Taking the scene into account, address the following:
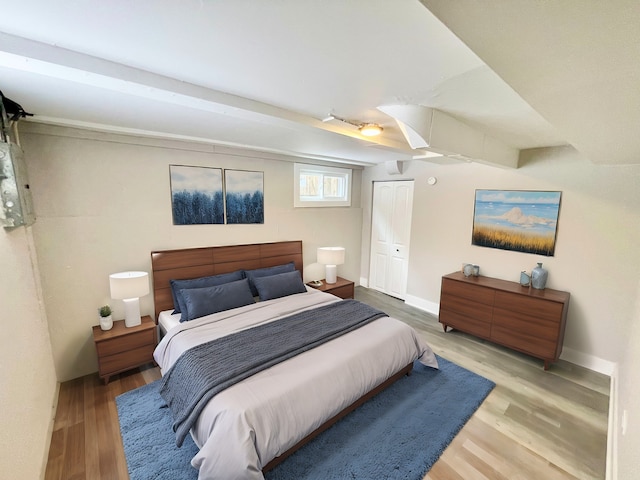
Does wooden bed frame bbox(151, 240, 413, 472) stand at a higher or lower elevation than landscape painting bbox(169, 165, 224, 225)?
lower

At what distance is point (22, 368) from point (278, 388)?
4.88 feet

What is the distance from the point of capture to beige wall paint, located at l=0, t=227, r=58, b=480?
4.23ft

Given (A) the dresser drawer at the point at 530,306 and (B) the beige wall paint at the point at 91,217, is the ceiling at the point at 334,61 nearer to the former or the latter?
(B) the beige wall paint at the point at 91,217

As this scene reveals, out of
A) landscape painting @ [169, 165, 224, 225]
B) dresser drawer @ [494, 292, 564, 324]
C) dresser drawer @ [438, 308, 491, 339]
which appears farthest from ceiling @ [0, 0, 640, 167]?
dresser drawer @ [438, 308, 491, 339]

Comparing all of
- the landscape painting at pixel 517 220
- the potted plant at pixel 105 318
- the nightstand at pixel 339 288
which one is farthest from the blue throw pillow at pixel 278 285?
the landscape painting at pixel 517 220

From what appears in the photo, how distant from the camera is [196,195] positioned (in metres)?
3.15

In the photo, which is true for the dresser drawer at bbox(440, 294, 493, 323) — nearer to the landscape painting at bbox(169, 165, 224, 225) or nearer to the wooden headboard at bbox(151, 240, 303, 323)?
the wooden headboard at bbox(151, 240, 303, 323)

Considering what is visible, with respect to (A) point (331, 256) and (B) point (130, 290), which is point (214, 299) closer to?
(B) point (130, 290)

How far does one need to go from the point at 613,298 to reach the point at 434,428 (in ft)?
7.59

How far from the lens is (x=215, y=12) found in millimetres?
948

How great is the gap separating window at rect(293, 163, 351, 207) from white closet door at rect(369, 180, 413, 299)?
0.60m

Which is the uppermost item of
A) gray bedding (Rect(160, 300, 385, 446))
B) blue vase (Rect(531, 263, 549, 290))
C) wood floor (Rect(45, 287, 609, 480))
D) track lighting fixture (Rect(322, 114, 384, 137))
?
track lighting fixture (Rect(322, 114, 384, 137))

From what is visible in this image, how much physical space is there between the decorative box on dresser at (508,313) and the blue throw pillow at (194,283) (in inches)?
108

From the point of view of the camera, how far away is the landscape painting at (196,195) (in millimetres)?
3014
